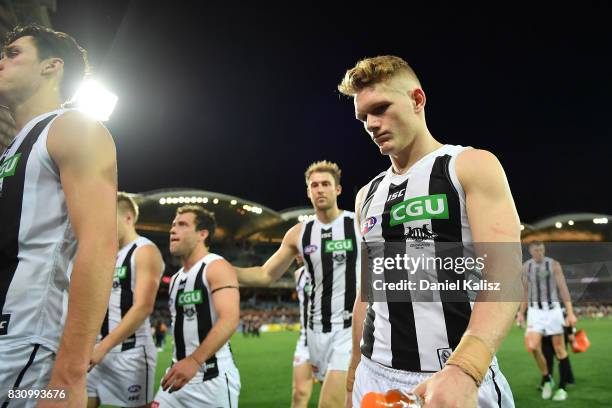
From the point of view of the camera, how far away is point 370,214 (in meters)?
2.52

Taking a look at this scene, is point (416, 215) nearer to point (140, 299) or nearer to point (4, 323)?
point (4, 323)

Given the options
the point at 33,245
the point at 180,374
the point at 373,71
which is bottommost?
the point at 180,374

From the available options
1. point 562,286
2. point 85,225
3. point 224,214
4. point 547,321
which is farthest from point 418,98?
point 224,214

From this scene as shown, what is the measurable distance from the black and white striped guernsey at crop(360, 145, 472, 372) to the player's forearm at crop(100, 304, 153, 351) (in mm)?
2574

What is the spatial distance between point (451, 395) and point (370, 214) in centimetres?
120

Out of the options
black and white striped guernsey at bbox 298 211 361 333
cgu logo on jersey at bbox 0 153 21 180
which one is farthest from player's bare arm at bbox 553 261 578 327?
cgu logo on jersey at bbox 0 153 21 180

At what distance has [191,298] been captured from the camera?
462 cm

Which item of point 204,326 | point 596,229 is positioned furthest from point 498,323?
point 596,229

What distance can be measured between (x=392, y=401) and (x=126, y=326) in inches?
135

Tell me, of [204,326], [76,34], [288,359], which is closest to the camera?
[204,326]

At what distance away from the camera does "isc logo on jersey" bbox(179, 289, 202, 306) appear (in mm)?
4582

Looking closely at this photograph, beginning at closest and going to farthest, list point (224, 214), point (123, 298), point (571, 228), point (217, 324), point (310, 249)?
1. point (217, 324)
2. point (123, 298)
3. point (310, 249)
4. point (224, 214)
5. point (571, 228)

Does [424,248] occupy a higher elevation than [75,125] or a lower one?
lower

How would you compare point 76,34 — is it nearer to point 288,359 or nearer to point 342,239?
point 342,239
